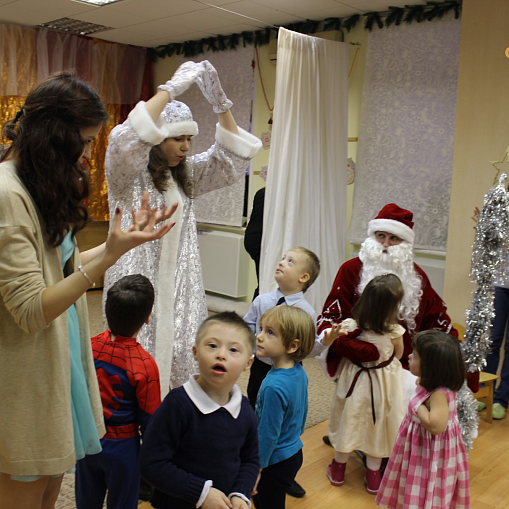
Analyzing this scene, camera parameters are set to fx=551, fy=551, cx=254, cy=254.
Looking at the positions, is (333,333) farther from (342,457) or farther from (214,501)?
(214,501)

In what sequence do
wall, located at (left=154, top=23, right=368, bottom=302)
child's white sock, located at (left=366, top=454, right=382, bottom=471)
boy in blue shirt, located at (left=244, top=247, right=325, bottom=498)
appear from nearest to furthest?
boy in blue shirt, located at (left=244, top=247, right=325, bottom=498), child's white sock, located at (left=366, top=454, right=382, bottom=471), wall, located at (left=154, top=23, right=368, bottom=302)

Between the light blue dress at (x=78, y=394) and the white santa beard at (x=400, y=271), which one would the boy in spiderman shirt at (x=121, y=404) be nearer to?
the light blue dress at (x=78, y=394)

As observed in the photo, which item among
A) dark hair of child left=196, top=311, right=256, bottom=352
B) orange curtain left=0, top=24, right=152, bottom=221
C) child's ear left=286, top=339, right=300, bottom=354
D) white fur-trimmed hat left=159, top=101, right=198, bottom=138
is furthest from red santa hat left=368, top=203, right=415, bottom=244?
orange curtain left=0, top=24, right=152, bottom=221

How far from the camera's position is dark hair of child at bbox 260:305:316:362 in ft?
6.29

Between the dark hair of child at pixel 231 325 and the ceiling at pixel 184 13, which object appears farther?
the ceiling at pixel 184 13

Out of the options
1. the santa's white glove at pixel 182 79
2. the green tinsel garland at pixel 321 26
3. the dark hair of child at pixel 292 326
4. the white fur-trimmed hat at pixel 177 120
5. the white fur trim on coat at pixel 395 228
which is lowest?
the dark hair of child at pixel 292 326

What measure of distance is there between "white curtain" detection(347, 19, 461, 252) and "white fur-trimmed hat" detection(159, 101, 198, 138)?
271 cm

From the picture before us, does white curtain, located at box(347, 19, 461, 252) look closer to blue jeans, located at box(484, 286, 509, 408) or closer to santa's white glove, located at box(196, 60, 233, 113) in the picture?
blue jeans, located at box(484, 286, 509, 408)

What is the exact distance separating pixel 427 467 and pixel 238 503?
990 millimetres

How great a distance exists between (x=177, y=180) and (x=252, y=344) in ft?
3.02

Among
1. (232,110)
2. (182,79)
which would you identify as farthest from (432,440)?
(232,110)

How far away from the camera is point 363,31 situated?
4.56m

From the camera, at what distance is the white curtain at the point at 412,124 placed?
4164 millimetres

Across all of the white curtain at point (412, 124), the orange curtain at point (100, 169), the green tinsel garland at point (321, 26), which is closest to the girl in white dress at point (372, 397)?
the white curtain at point (412, 124)
